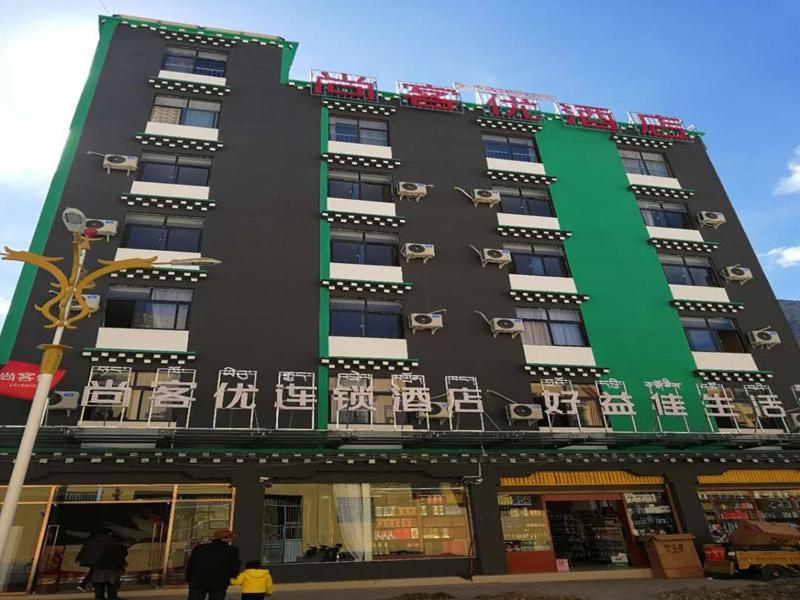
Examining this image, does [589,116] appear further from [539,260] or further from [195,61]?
[195,61]

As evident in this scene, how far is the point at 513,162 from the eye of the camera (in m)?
27.3

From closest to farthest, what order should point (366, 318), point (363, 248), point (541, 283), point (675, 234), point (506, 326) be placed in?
point (366, 318), point (506, 326), point (363, 248), point (541, 283), point (675, 234)

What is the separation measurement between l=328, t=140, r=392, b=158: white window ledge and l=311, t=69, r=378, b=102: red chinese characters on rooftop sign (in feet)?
9.80

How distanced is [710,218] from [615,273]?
22.0 ft

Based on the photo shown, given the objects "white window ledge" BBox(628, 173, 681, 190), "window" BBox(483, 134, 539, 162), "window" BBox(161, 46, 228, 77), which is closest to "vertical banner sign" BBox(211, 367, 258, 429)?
"window" BBox(161, 46, 228, 77)

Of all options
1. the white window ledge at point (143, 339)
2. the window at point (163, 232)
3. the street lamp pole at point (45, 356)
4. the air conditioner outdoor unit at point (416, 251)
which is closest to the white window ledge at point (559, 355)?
the air conditioner outdoor unit at point (416, 251)

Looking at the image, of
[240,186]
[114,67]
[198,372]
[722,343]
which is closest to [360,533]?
[198,372]

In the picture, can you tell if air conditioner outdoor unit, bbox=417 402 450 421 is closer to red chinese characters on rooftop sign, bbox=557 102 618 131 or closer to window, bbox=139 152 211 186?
window, bbox=139 152 211 186

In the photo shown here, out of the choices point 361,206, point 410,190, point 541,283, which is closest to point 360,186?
point 361,206

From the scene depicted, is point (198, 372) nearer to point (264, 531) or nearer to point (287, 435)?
point (287, 435)

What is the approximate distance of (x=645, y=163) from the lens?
2967 centimetres

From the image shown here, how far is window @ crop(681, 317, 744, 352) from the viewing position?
23895mm

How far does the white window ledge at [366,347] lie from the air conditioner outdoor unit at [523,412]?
4317mm

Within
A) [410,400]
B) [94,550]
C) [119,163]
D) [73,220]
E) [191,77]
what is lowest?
[94,550]
